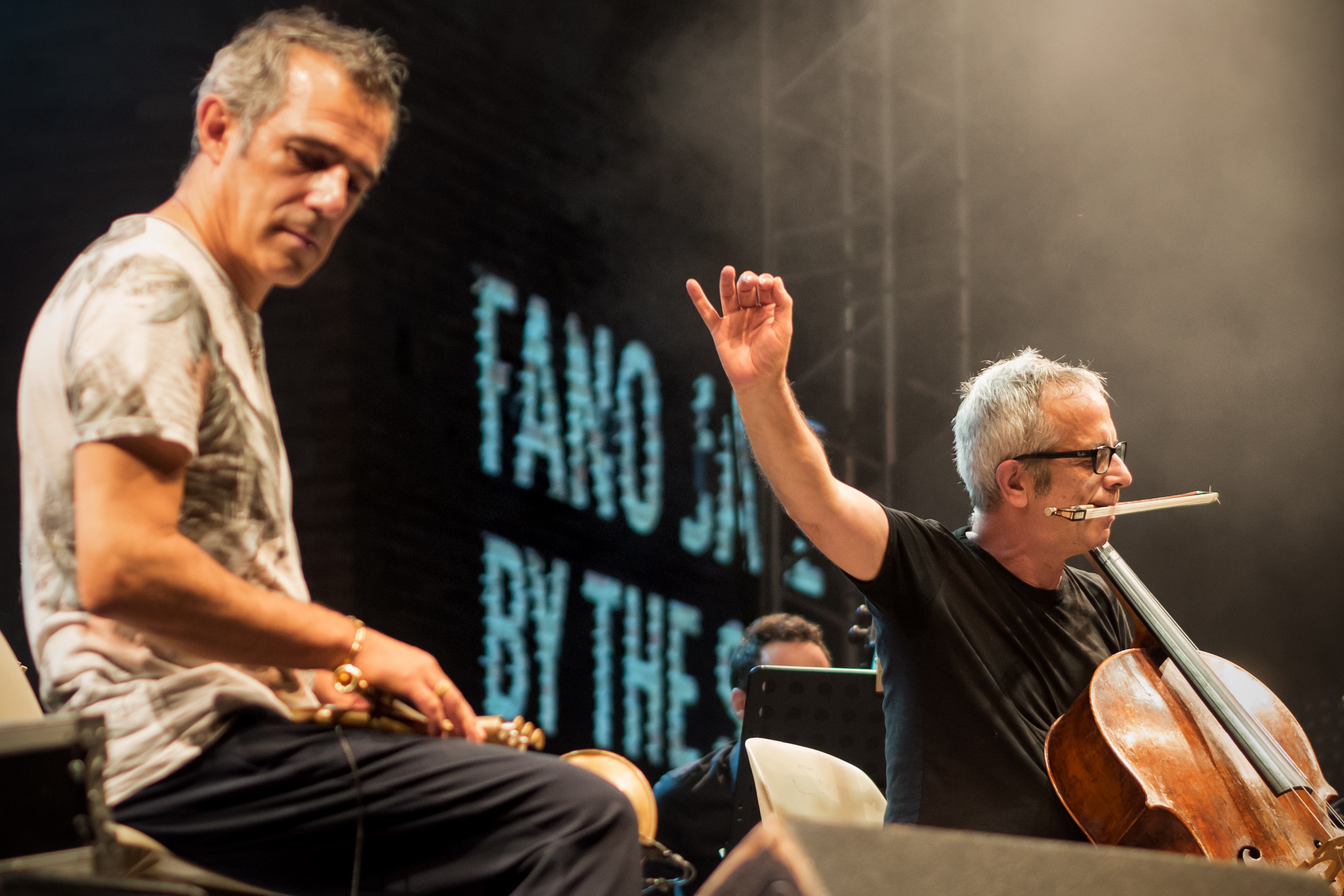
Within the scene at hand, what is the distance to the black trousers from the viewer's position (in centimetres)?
126

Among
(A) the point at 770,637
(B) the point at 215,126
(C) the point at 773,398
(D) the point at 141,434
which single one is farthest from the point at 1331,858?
(A) the point at 770,637

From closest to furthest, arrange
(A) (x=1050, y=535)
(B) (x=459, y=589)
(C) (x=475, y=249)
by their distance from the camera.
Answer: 1. (A) (x=1050, y=535)
2. (B) (x=459, y=589)
3. (C) (x=475, y=249)

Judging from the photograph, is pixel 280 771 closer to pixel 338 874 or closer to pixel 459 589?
pixel 338 874

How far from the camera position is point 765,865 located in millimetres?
937

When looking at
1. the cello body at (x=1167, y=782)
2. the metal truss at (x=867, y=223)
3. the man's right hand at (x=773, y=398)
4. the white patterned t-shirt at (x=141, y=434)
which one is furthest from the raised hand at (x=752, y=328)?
the metal truss at (x=867, y=223)

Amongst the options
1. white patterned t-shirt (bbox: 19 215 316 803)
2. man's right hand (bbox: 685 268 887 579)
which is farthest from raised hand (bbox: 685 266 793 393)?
white patterned t-shirt (bbox: 19 215 316 803)

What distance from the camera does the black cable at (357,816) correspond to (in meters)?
1.27

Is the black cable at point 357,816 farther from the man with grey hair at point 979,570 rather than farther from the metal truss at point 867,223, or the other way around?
the metal truss at point 867,223

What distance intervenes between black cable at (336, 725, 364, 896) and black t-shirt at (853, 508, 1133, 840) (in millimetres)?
1242

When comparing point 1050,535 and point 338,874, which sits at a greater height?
point 1050,535

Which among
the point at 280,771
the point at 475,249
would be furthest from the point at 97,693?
the point at 475,249

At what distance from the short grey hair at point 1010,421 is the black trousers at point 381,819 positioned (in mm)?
1516

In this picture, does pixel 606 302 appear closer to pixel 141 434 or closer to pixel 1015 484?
pixel 1015 484

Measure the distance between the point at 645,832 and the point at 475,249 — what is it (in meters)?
3.96
